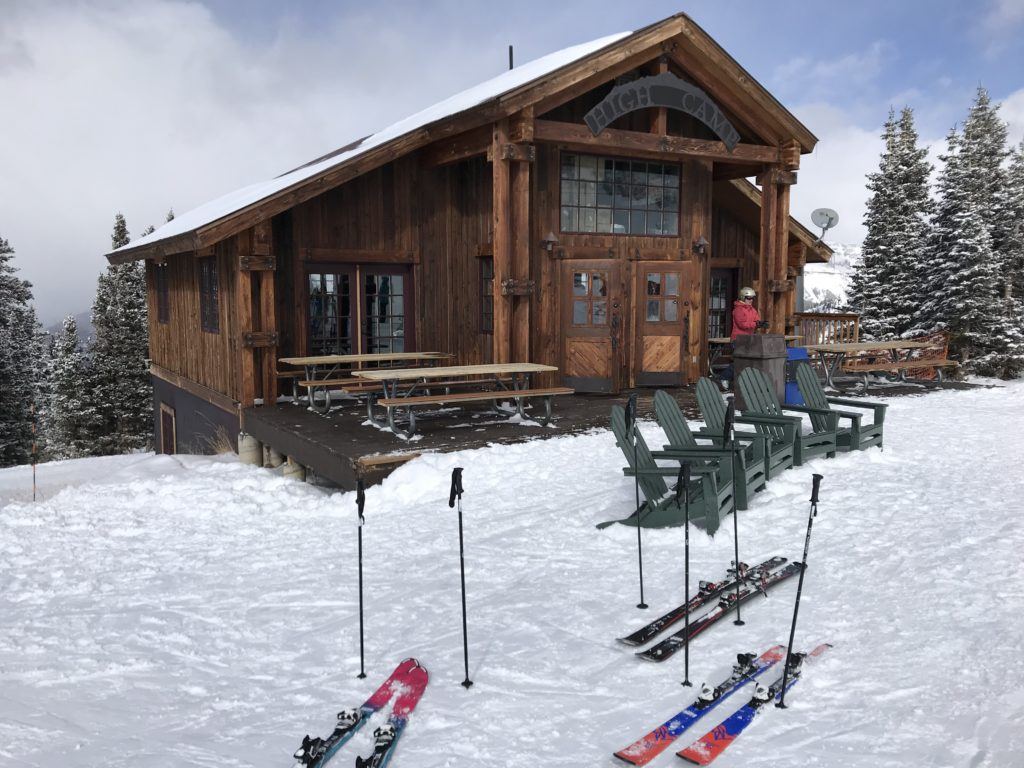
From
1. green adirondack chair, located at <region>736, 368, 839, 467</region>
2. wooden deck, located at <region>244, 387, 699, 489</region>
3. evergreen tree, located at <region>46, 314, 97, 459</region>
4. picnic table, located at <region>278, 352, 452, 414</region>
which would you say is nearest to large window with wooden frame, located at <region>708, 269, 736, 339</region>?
wooden deck, located at <region>244, 387, 699, 489</region>

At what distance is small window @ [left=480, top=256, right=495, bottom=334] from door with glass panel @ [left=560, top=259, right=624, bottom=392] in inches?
43.5

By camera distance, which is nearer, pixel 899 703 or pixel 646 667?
pixel 899 703

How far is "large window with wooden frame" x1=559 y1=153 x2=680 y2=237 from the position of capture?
12367 millimetres

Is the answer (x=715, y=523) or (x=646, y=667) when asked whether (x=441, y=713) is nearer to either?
(x=646, y=667)

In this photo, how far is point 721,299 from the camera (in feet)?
52.5

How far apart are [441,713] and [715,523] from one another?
2.86 m

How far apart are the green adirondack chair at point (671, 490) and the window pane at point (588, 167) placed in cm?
669

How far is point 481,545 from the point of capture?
19.8ft

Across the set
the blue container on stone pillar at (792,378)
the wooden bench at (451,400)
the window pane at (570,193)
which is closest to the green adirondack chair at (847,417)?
the blue container on stone pillar at (792,378)

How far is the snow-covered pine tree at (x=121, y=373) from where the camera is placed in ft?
96.0

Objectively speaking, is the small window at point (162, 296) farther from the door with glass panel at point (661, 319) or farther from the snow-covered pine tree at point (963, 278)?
the snow-covered pine tree at point (963, 278)

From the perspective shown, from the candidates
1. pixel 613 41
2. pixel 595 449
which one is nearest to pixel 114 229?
pixel 613 41

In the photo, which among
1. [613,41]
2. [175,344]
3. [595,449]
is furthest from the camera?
[175,344]

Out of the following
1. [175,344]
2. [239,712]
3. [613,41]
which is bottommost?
[239,712]
